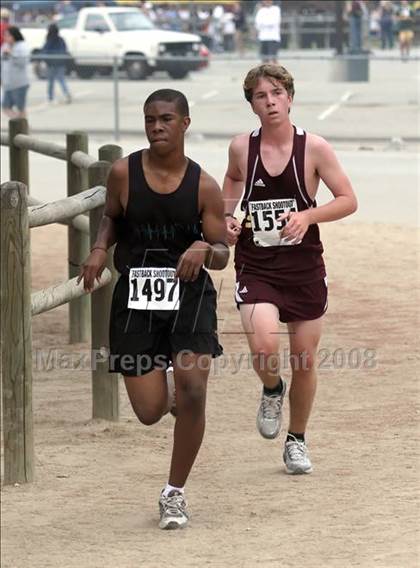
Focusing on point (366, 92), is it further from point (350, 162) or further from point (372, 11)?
point (372, 11)

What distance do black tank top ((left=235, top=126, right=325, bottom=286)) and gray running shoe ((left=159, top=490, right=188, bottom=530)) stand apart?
1.11 metres

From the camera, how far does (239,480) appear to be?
6.08m

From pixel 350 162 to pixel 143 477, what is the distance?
12.4 metres

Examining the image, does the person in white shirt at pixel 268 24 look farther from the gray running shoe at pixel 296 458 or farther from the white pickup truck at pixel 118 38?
the gray running shoe at pixel 296 458

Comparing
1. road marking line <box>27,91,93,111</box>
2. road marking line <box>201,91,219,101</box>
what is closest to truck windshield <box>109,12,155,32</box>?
road marking line <box>27,91,93,111</box>

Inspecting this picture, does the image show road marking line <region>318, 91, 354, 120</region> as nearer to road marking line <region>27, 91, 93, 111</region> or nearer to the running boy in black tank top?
road marking line <region>27, 91, 93, 111</region>

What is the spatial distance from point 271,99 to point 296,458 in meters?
1.55

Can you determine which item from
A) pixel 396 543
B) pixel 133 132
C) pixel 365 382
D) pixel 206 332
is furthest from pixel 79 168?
pixel 133 132

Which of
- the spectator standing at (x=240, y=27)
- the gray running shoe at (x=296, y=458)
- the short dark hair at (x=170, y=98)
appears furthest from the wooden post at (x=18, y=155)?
the spectator standing at (x=240, y=27)

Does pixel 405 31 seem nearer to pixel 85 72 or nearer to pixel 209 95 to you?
pixel 209 95

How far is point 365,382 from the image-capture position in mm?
8023

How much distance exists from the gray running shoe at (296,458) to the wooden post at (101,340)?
121 cm

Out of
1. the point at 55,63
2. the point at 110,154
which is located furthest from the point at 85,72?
the point at 110,154
